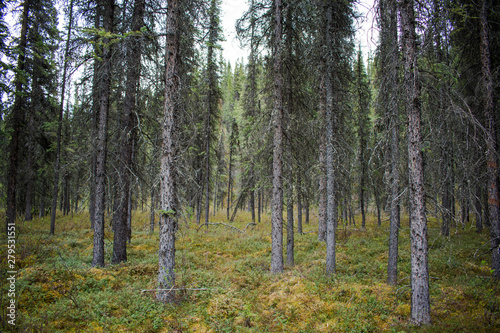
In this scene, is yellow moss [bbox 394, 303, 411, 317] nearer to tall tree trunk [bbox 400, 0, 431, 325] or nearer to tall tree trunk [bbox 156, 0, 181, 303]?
tall tree trunk [bbox 400, 0, 431, 325]

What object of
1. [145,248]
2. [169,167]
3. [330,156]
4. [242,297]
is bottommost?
[242,297]

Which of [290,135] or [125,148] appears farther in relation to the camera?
[290,135]

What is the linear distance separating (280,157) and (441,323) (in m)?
6.76

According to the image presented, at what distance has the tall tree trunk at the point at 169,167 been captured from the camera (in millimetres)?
6898

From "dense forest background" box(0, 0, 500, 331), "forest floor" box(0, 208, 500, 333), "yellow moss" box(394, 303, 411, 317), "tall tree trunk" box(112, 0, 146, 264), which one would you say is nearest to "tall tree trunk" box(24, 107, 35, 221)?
"dense forest background" box(0, 0, 500, 331)

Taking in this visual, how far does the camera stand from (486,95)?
27.8 feet

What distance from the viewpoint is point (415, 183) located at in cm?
565

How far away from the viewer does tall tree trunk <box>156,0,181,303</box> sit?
22.6 ft

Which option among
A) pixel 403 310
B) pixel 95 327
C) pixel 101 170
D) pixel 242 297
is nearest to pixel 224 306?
pixel 242 297

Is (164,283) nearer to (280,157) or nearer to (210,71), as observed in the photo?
(280,157)

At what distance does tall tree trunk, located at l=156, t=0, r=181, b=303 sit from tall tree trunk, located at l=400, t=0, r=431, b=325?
20.9 ft

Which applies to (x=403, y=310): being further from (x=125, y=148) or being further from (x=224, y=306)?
(x=125, y=148)

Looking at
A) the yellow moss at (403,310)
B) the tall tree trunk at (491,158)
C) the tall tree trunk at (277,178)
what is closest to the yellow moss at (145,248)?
the tall tree trunk at (277,178)

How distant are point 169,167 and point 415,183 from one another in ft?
21.9
